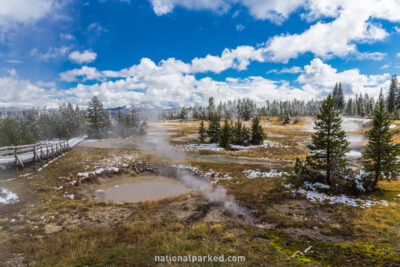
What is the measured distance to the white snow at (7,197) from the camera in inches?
507

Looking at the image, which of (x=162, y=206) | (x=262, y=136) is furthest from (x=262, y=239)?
(x=262, y=136)

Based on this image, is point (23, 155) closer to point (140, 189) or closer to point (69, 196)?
point (69, 196)

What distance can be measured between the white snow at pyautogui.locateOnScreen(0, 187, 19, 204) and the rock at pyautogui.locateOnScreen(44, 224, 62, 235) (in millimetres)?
5061

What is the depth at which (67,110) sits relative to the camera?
227 feet

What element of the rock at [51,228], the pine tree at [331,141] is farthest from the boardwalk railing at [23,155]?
the pine tree at [331,141]

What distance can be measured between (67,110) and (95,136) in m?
22.1

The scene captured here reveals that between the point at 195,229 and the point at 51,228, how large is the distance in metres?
8.25

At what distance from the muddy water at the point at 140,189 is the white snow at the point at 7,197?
573 cm

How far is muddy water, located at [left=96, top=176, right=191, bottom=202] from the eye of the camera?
18.5 meters

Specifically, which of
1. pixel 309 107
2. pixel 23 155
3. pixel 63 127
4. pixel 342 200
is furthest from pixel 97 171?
pixel 309 107

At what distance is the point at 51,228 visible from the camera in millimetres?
10453

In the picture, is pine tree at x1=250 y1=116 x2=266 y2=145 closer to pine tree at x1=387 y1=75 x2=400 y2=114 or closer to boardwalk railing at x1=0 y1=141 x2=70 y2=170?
boardwalk railing at x1=0 y1=141 x2=70 y2=170

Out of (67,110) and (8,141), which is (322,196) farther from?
(67,110)

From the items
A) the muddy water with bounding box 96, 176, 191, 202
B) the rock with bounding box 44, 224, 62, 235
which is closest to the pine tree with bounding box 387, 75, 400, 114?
the muddy water with bounding box 96, 176, 191, 202
